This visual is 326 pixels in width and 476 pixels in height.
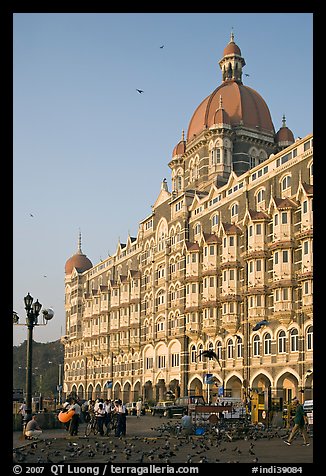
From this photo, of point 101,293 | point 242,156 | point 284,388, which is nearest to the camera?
point 284,388

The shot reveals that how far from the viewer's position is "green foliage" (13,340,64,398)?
115m

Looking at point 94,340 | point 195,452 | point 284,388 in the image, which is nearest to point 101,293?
point 94,340

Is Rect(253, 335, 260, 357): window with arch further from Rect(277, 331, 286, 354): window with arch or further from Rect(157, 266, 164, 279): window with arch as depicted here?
Rect(157, 266, 164, 279): window with arch

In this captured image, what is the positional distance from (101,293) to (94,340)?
248 inches

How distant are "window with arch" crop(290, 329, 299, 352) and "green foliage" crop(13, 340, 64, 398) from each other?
70.9m

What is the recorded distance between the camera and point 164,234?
66438 millimetres

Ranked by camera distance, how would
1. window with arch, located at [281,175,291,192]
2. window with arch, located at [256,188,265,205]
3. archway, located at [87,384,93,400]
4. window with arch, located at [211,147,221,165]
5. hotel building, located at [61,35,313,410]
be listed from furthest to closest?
archway, located at [87,384,93,400] → window with arch, located at [211,147,221,165] → window with arch, located at [256,188,265,205] → window with arch, located at [281,175,291,192] → hotel building, located at [61,35,313,410]

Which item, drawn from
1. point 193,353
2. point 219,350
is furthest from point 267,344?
point 193,353

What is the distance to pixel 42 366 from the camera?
12800cm

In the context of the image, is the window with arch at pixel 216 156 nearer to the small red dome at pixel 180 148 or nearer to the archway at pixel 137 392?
the small red dome at pixel 180 148

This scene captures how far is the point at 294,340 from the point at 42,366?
294 feet

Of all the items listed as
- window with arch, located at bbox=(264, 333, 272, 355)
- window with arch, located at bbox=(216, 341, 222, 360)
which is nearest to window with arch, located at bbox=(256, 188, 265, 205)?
window with arch, located at bbox=(264, 333, 272, 355)
